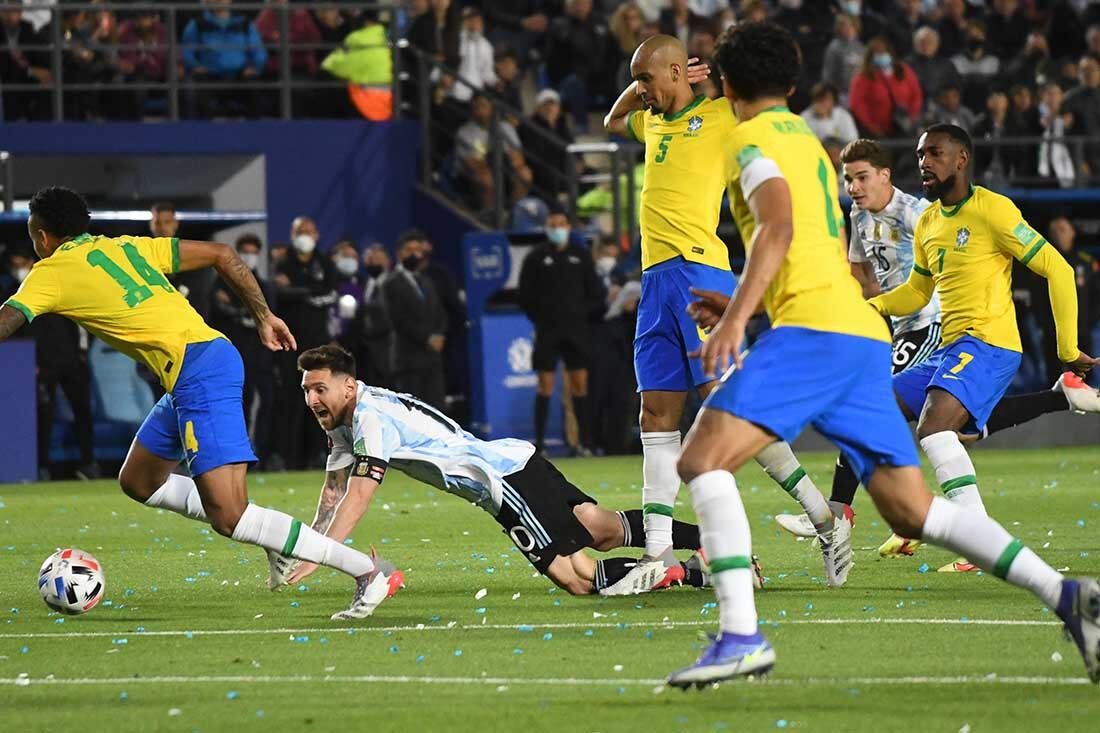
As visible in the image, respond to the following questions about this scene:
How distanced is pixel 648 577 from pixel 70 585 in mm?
2708

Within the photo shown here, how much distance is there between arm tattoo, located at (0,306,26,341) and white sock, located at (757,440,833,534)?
352 cm

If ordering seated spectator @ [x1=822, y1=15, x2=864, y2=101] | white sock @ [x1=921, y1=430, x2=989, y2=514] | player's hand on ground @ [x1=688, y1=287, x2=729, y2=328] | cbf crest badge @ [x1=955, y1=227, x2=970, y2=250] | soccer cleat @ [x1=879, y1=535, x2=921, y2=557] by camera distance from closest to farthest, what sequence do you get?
1. player's hand on ground @ [x1=688, y1=287, x2=729, y2=328]
2. white sock @ [x1=921, y1=430, x2=989, y2=514]
3. cbf crest badge @ [x1=955, y1=227, x2=970, y2=250]
4. soccer cleat @ [x1=879, y1=535, x2=921, y2=557]
5. seated spectator @ [x1=822, y1=15, x2=864, y2=101]

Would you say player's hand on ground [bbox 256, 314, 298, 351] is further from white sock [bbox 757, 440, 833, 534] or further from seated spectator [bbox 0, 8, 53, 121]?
seated spectator [bbox 0, 8, 53, 121]

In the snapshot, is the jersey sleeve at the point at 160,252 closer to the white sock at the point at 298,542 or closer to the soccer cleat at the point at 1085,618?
the white sock at the point at 298,542

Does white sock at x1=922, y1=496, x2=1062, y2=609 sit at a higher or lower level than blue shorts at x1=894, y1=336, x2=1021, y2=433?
higher

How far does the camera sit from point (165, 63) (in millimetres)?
22391

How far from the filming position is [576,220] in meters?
22.9

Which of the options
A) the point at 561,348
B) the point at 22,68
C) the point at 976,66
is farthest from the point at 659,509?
the point at 976,66

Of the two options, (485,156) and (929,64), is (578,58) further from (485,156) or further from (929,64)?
(929,64)

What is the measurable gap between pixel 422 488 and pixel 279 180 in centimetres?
644

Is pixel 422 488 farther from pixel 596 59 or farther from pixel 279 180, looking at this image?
pixel 596 59

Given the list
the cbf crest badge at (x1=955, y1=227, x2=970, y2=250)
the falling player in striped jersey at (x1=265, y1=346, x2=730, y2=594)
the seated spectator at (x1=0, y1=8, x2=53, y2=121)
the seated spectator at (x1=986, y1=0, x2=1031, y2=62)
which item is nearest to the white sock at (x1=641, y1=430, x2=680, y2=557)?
the falling player in striped jersey at (x1=265, y1=346, x2=730, y2=594)

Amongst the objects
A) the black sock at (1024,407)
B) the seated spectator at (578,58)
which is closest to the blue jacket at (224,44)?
the seated spectator at (578,58)

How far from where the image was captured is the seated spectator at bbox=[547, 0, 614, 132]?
24062 mm
